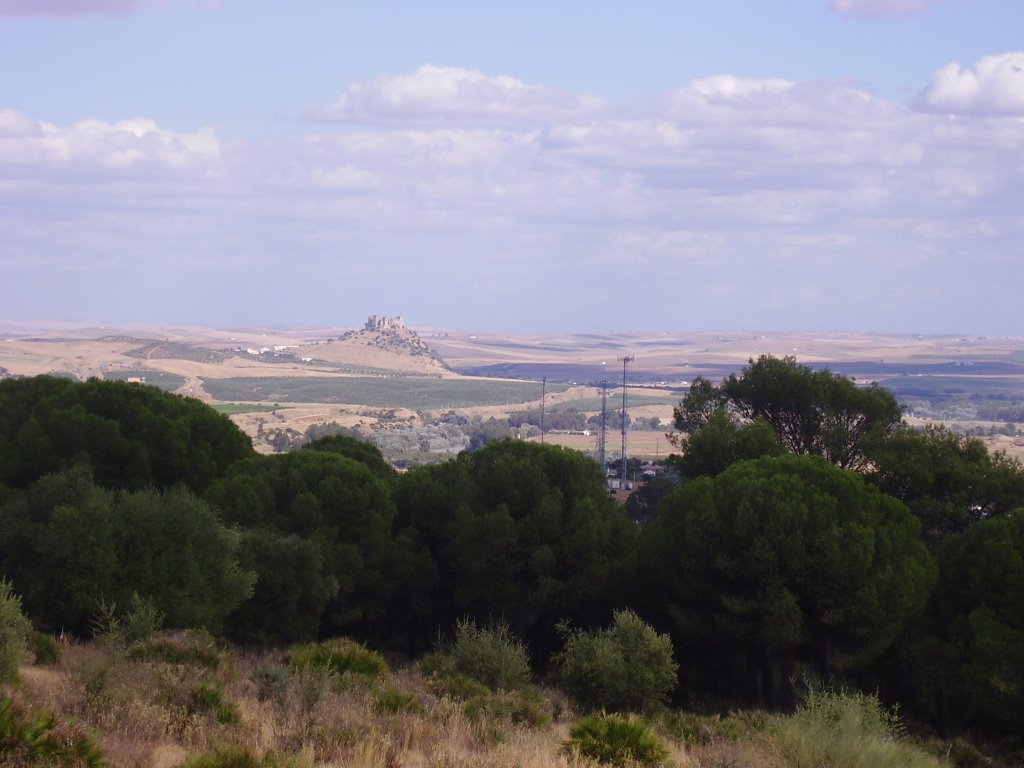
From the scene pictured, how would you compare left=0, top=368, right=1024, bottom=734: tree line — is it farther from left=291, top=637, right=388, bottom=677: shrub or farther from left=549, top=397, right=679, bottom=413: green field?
left=549, top=397, right=679, bottom=413: green field

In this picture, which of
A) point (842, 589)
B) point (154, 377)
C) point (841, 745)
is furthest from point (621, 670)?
point (154, 377)

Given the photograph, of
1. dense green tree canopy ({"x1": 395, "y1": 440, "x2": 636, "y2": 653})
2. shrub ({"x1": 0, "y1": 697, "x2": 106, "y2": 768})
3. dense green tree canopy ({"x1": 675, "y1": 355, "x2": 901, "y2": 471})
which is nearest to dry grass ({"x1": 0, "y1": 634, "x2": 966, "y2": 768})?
shrub ({"x1": 0, "y1": 697, "x2": 106, "y2": 768})

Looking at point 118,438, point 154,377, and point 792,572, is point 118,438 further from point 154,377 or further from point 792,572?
point 154,377

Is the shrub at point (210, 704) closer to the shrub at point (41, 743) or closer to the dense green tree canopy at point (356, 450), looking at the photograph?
the shrub at point (41, 743)

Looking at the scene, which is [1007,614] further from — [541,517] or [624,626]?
[541,517]

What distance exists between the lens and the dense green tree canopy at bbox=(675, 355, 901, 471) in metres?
37.7

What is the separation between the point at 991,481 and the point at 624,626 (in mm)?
14833

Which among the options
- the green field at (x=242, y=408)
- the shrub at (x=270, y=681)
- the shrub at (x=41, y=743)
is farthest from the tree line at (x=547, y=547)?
the green field at (x=242, y=408)

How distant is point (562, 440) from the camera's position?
354 feet

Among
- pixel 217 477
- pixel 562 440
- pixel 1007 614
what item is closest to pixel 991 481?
pixel 1007 614

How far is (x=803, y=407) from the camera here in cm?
3894

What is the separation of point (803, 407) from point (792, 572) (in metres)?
14.8

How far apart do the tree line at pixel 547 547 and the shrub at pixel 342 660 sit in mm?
5807

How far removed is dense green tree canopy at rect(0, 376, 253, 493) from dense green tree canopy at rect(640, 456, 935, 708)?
45.1 ft
